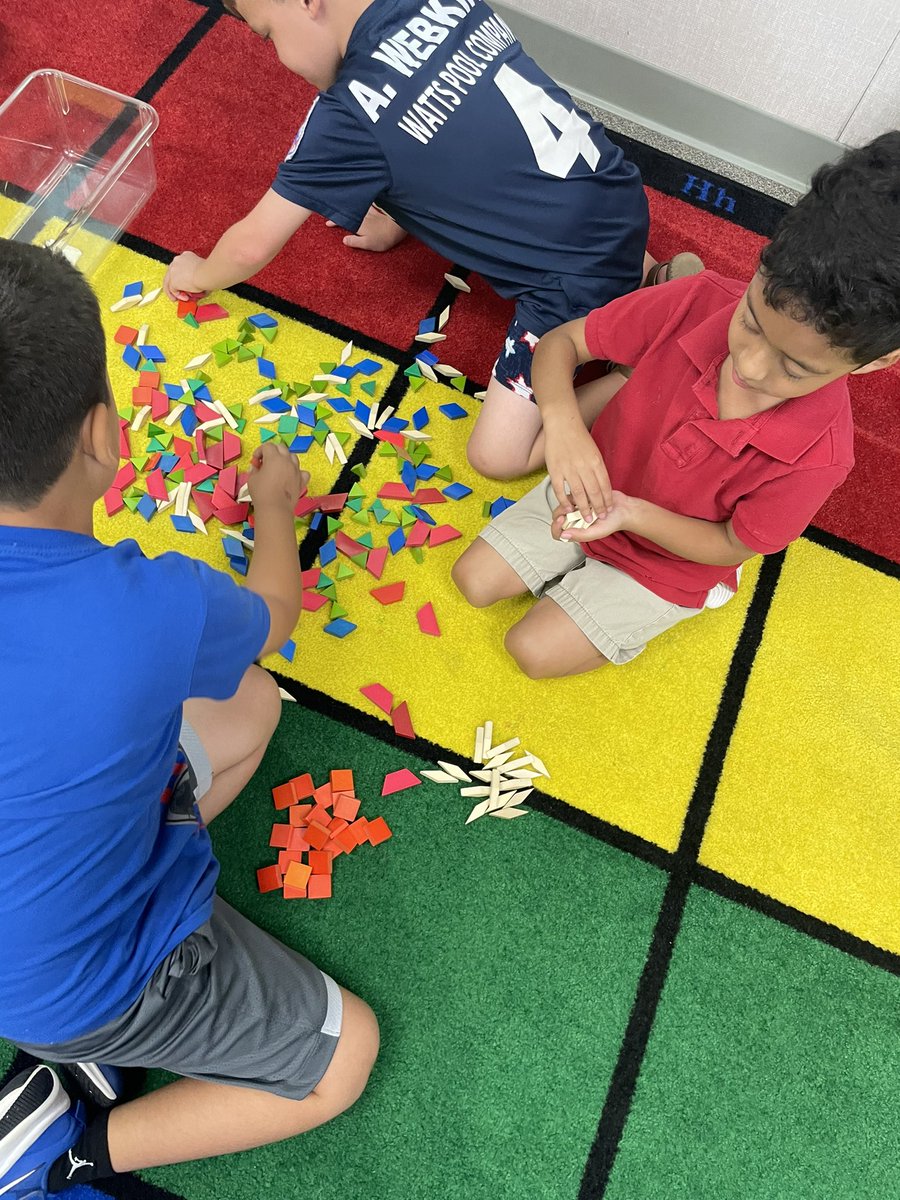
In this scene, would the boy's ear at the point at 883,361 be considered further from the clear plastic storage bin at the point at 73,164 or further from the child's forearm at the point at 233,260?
the clear plastic storage bin at the point at 73,164

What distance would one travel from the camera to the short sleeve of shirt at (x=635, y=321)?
41.9 inches

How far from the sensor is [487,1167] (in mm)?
1067

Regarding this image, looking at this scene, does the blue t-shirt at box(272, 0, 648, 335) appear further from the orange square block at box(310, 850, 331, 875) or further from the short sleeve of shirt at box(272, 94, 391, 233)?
the orange square block at box(310, 850, 331, 875)

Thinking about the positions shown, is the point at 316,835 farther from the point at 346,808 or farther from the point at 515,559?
the point at 515,559

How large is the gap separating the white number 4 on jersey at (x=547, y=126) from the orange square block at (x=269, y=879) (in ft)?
3.09

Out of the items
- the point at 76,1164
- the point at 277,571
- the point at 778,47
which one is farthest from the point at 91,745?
the point at 778,47

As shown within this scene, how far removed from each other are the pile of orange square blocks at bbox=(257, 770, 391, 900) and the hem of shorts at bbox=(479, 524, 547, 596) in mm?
334

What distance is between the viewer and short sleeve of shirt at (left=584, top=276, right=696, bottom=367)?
3.50 feet

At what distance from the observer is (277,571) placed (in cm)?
→ 105

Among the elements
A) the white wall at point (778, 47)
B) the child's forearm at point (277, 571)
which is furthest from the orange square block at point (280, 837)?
the white wall at point (778, 47)

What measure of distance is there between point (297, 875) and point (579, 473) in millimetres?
583

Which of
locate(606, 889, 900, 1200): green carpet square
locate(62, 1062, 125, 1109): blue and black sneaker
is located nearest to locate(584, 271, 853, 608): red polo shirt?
locate(606, 889, 900, 1200): green carpet square

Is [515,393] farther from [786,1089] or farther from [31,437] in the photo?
[786,1089]

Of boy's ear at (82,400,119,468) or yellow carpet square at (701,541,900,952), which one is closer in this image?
boy's ear at (82,400,119,468)
